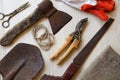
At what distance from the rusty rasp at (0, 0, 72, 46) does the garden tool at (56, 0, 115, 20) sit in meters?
0.07

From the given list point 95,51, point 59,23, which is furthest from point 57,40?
point 95,51

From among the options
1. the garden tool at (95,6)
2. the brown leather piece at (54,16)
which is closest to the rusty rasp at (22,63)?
the brown leather piece at (54,16)

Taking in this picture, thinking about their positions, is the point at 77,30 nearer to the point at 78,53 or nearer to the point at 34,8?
the point at 78,53

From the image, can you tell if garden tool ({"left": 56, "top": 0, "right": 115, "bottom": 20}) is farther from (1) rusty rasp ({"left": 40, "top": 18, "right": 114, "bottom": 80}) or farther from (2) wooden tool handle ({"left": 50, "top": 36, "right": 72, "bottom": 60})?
(2) wooden tool handle ({"left": 50, "top": 36, "right": 72, "bottom": 60})

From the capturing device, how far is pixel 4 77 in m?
1.21

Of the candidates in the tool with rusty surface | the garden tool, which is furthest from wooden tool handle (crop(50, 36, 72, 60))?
the garden tool

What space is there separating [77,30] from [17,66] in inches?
13.0

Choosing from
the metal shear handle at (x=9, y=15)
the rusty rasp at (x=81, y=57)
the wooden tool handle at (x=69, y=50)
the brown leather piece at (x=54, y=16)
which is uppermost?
the metal shear handle at (x=9, y=15)

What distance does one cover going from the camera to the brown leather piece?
4.34 feet

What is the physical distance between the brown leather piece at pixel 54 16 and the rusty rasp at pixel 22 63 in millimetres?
148

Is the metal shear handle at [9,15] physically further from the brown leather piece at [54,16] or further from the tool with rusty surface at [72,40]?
the tool with rusty surface at [72,40]

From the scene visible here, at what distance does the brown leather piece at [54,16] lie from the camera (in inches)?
52.1

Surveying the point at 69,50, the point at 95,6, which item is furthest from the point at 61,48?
the point at 95,6

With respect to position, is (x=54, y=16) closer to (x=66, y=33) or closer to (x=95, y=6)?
(x=66, y=33)
